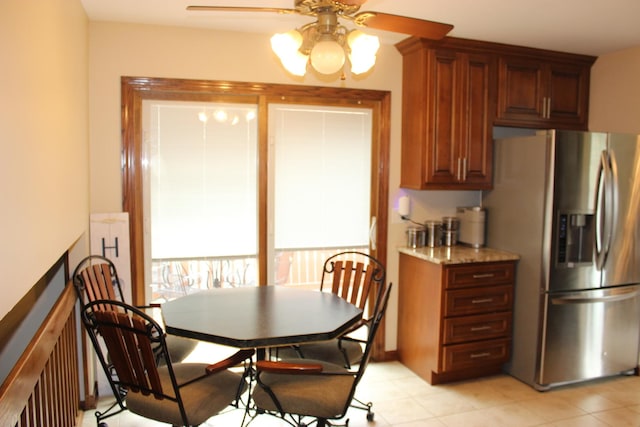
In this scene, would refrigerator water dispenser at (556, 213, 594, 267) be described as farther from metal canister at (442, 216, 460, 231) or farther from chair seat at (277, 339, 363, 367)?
chair seat at (277, 339, 363, 367)

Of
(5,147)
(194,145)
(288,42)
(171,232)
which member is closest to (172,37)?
(194,145)

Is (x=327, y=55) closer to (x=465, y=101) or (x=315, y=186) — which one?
(x=315, y=186)

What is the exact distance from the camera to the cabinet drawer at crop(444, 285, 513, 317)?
3.36 metres

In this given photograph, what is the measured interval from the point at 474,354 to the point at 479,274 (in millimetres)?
583

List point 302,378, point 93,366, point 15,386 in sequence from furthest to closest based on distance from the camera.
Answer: point 93,366, point 302,378, point 15,386

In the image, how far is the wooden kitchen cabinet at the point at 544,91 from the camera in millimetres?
3742

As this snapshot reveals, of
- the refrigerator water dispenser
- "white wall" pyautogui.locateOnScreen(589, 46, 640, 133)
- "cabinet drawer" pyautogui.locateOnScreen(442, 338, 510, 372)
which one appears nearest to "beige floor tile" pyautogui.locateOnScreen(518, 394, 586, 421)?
"cabinet drawer" pyautogui.locateOnScreen(442, 338, 510, 372)

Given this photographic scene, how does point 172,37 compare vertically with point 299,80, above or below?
above

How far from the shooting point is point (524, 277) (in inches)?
137

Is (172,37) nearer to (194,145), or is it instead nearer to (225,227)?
(194,145)

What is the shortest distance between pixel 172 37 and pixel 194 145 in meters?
0.74

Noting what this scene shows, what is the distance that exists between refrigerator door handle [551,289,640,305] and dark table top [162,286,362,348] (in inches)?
65.9

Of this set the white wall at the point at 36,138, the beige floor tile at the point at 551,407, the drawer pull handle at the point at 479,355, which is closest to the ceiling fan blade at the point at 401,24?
the white wall at the point at 36,138

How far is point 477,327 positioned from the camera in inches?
136
